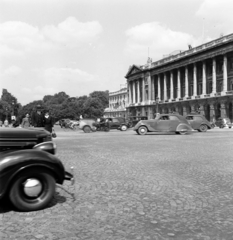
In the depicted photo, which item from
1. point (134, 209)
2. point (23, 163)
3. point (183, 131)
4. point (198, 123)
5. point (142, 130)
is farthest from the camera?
point (198, 123)

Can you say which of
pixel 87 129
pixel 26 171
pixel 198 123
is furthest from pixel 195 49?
pixel 26 171

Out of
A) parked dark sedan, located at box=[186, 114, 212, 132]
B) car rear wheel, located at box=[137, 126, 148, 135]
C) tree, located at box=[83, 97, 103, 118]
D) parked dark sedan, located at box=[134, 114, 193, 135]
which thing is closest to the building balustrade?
tree, located at box=[83, 97, 103, 118]

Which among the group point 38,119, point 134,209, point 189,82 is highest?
point 189,82

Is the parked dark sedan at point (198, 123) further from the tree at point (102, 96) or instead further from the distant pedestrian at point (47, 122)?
the tree at point (102, 96)

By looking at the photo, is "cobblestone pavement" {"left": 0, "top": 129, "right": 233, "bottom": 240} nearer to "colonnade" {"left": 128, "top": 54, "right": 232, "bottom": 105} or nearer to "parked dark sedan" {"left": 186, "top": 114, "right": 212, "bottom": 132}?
"parked dark sedan" {"left": 186, "top": 114, "right": 212, "bottom": 132}

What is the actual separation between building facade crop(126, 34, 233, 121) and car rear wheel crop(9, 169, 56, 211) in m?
62.4

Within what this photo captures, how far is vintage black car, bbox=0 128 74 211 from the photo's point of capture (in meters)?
4.54

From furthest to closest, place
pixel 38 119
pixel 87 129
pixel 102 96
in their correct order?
1. pixel 102 96
2. pixel 87 129
3. pixel 38 119

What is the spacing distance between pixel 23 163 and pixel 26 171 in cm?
13

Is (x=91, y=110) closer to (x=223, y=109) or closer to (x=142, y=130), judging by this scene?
(x=223, y=109)

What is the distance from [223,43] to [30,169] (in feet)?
212

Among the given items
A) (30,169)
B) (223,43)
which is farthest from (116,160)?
(223,43)

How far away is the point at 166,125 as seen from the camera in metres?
24.8

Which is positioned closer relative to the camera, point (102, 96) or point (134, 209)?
point (134, 209)
